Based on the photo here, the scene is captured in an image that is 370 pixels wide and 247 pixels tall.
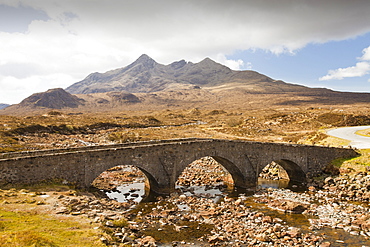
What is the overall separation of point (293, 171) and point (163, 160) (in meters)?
16.7

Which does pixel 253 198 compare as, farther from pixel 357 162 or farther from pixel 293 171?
pixel 357 162

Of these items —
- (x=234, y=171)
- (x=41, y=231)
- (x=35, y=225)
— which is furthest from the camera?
(x=234, y=171)

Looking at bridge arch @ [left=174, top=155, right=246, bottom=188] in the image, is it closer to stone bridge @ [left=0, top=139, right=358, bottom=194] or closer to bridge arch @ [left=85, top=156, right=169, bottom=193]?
stone bridge @ [left=0, top=139, right=358, bottom=194]

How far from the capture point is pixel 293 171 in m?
32.2

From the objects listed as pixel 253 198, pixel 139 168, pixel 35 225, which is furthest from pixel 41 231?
pixel 253 198

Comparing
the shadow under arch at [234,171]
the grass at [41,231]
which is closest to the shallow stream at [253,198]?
the shadow under arch at [234,171]

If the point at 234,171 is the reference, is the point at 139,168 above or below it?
above

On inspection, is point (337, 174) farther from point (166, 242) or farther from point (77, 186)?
point (77, 186)

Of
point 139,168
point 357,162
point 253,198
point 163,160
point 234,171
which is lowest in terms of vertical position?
point 253,198

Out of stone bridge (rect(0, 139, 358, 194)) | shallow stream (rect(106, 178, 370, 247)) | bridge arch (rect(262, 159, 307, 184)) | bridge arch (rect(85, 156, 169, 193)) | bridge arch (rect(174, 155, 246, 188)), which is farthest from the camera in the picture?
bridge arch (rect(262, 159, 307, 184))

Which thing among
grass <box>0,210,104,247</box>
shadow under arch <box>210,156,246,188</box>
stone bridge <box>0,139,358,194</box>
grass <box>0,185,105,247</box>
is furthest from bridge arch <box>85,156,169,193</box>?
shadow under arch <box>210,156,246,188</box>

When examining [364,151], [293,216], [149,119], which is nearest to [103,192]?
[293,216]

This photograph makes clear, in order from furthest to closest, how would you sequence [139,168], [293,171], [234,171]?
1. [293,171]
2. [234,171]
3. [139,168]

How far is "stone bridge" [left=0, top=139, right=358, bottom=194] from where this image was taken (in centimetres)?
1870
